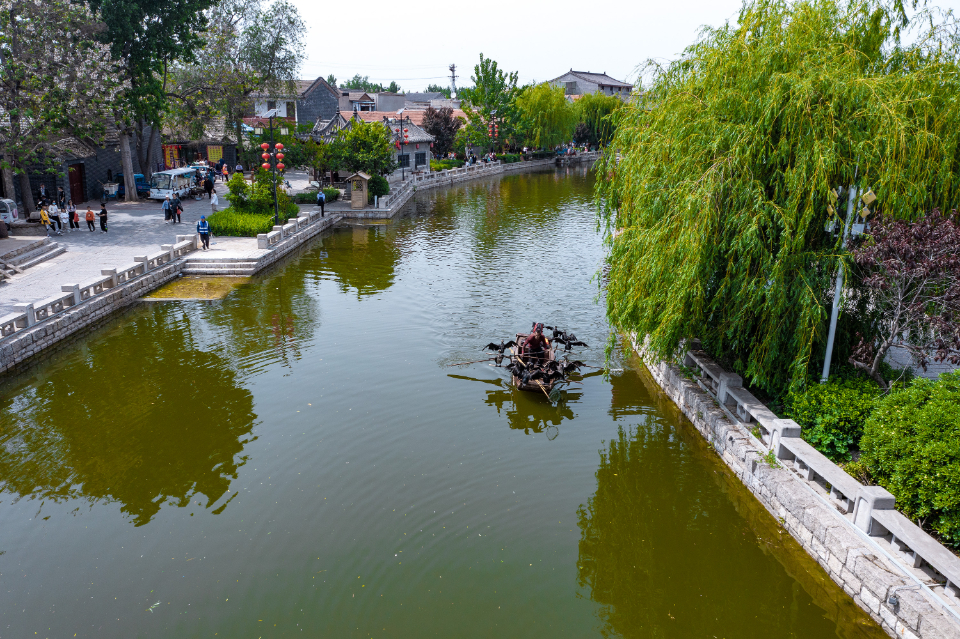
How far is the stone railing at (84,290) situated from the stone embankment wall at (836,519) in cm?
1530

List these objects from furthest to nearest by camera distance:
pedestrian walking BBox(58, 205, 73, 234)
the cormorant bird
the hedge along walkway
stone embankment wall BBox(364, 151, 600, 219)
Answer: stone embankment wall BBox(364, 151, 600, 219) → pedestrian walking BBox(58, 205, 73, 234) → the hedge along walkway → the cormorant bird

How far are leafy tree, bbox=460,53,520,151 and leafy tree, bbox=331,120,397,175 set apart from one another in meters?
24.2

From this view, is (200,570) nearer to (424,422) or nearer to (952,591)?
(424,422)

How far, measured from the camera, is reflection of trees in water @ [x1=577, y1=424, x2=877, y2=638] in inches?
313

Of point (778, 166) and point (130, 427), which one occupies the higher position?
point (778, 166)

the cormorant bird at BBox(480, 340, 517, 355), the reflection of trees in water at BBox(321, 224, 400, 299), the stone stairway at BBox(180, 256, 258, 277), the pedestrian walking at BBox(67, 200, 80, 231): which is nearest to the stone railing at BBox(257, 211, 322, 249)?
the reflection of trees in water at BBox(321, 224, 400, 299)

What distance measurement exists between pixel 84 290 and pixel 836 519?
1847 cm

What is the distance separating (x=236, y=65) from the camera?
39.1m

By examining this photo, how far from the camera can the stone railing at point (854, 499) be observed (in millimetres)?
7164

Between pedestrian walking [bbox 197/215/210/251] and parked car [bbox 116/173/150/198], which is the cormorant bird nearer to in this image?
pedestrian walking [bbox 197/215/210/251]

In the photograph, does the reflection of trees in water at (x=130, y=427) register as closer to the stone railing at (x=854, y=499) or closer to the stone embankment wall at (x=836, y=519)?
the stone embankment wall at (x=836, y=519)

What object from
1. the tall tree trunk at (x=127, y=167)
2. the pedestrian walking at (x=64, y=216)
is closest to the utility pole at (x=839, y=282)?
the pedestrian walking at (x=64, y=216)

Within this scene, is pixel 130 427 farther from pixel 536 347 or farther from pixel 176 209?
pixel 176 209

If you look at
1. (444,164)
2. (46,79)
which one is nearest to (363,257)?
(46,79)
